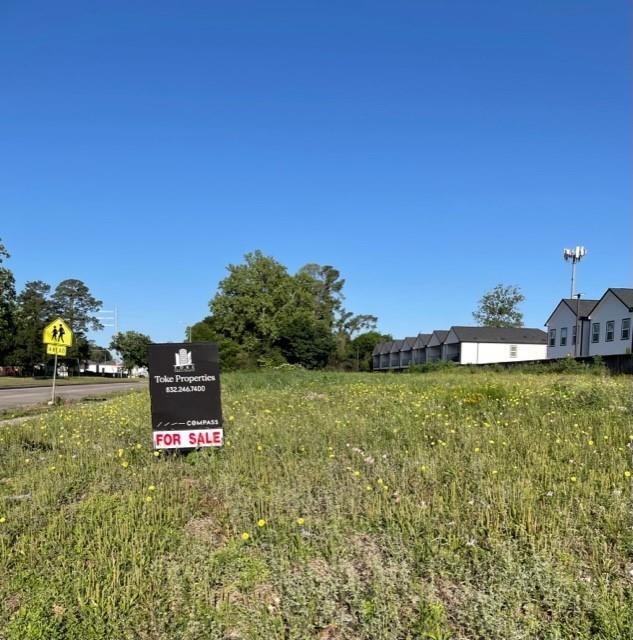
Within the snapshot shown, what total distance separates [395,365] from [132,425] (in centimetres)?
8646

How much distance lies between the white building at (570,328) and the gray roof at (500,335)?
1258 cm

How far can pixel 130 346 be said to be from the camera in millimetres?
116125

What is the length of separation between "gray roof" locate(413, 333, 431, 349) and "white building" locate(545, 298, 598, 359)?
27.7 metres

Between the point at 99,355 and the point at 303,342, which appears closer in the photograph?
the point at 303,342

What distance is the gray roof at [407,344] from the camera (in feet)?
285

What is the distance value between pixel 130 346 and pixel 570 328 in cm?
9147

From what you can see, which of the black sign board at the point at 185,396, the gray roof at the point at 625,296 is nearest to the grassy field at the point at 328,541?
the black sign board at the point at 185,396

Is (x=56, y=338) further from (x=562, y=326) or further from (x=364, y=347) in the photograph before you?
(x=364, y=347)

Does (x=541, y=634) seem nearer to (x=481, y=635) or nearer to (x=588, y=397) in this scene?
(x=481, y=635)

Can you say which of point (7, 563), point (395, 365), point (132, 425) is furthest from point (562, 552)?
point (395, 365)

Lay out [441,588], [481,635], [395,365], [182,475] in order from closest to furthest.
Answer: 1. [481,635]
2. [441,588]
3. [182,475]
4. [395,365]

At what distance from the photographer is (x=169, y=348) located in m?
A: 6.71

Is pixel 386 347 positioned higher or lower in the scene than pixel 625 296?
lower

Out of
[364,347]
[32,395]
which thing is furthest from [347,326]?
[32,395]
